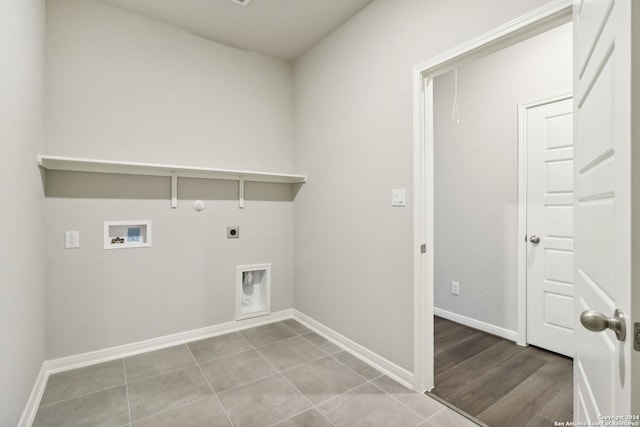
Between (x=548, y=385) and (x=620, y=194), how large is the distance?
199 centimetres

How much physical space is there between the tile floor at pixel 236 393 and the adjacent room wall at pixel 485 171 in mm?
1404

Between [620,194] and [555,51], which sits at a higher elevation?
[555,51]

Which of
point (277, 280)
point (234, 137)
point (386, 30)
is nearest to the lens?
point (386, 30)

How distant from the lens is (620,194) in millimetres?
667

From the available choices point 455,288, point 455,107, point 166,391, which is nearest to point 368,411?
point 166,391

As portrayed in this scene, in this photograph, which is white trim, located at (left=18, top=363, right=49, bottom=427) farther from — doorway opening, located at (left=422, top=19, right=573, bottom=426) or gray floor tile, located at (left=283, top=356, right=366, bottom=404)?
doorway opening, located at (left=422, top=19, right=573, bottom=426)

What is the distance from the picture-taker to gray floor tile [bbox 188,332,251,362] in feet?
8.09

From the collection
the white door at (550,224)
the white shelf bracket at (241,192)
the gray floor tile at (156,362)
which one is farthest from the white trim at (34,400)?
the white door at (550,224)

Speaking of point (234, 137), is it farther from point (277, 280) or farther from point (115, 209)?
point (277, 280)

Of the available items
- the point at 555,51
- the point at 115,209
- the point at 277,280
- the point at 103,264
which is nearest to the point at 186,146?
the point at 115,209

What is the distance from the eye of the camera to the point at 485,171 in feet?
9.60

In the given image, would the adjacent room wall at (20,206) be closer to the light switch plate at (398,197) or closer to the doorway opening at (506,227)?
the light switch plate at (398,197)

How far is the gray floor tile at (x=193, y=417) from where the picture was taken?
167 cm
